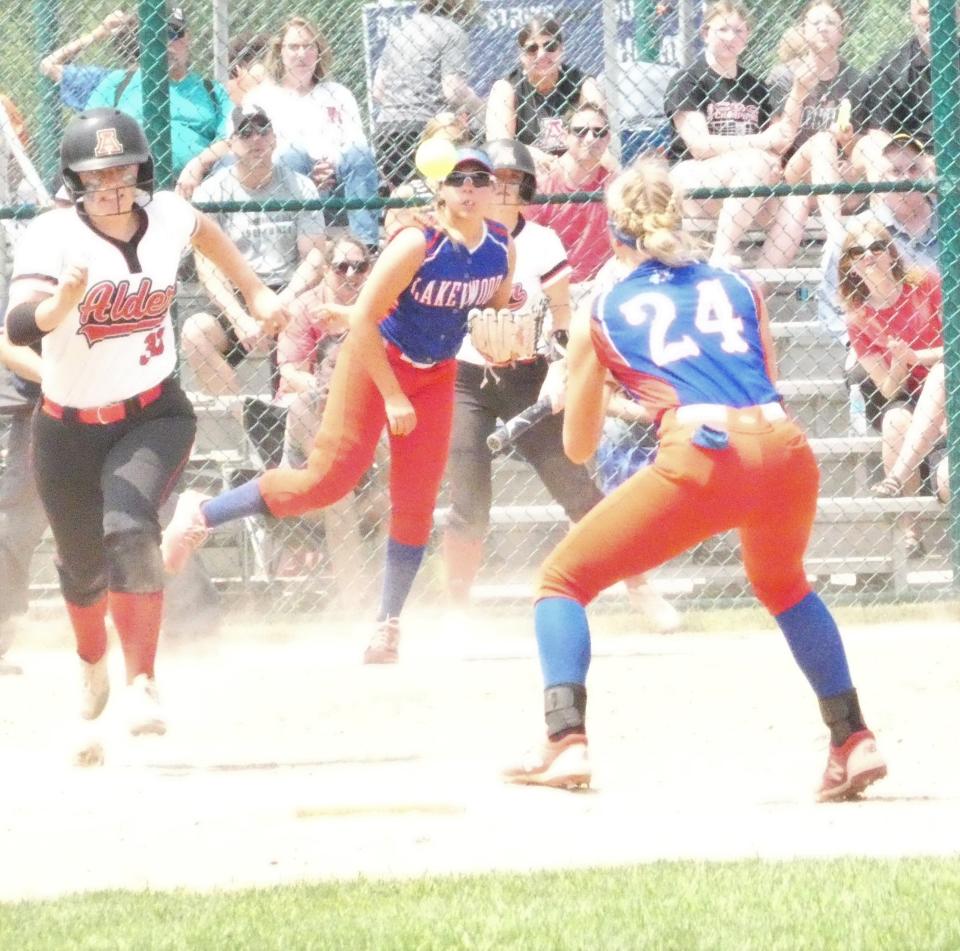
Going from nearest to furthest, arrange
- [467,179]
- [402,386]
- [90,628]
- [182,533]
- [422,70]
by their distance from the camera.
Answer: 1. [90,628]
2. [467,179]
3. [402,386]
4. [182,533]
5. [422,70]

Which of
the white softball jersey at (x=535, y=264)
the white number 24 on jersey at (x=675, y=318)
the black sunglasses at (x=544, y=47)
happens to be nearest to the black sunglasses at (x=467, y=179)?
the white softball jersey at (x=535, y=264)

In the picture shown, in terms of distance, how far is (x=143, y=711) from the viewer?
5277 millimetres

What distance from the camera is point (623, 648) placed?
7.73 meters

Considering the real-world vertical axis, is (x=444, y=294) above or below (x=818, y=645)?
below

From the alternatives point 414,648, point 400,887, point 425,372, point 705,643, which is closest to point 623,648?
point 705,643

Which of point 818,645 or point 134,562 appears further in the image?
point 134,562

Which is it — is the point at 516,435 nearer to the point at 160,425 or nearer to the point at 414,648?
the point at 414,648

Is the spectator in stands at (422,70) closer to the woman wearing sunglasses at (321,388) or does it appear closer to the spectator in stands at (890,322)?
the woman wearing sunglasses at (321,388)

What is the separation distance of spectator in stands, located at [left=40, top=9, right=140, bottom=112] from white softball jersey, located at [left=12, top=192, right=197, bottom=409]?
348 cm

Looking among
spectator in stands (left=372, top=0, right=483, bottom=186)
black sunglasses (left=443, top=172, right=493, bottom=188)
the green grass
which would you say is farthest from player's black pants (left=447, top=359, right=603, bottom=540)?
the green grass

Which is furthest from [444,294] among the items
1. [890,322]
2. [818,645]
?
[890,322]

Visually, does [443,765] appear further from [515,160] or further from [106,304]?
[515,160]

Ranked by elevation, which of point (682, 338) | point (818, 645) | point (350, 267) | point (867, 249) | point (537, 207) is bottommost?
point (350, 267)

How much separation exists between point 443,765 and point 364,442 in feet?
6.54
